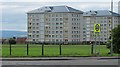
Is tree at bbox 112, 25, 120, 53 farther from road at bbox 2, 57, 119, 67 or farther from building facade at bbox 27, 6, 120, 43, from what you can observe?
building facade at bbox 27, 6, 120, 43

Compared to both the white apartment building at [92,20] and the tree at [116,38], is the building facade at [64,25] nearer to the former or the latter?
the white apartment building at [92,20]

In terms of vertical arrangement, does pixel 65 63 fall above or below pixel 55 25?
below

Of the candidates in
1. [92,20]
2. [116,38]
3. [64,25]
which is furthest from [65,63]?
[64,25]

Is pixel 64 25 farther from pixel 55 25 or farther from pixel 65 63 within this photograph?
pixel 65 63

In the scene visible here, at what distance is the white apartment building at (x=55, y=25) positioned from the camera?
384ft

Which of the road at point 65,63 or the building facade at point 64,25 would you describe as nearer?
the road at point 65,63

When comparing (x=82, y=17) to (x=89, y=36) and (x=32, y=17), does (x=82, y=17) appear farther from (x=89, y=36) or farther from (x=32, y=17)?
(x=32, y=17)

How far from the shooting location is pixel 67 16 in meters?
131

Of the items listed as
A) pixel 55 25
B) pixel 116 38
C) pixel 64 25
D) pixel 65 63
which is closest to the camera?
pixel 65 63

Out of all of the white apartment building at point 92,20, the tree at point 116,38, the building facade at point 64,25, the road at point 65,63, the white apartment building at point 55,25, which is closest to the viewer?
the road at point 65,63

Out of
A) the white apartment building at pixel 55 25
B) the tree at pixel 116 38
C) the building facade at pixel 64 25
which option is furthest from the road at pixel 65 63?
the building facade at pixel 64 25

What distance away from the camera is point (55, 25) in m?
126

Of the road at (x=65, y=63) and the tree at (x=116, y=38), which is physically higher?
the tree at (x=116, y=38)

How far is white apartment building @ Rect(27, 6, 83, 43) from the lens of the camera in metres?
117
